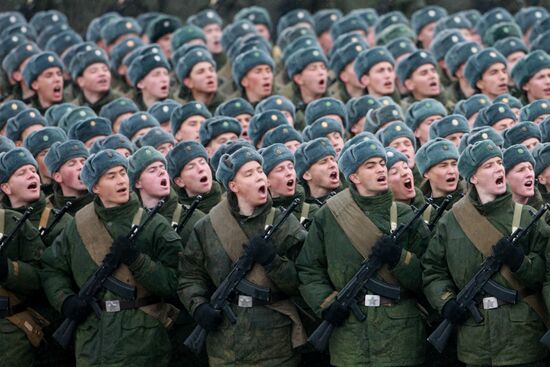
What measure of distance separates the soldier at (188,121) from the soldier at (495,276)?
16.9 feet

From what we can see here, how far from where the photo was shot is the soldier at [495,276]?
15219mm

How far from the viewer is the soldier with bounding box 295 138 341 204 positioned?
1723 centimetres

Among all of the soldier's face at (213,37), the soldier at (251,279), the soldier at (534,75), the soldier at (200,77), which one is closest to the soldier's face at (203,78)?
the soldier at (200,77)

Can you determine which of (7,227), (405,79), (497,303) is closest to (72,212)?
(7,227)

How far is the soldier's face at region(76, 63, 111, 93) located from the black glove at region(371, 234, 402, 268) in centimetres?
786

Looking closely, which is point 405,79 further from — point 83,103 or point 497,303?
point 497,303

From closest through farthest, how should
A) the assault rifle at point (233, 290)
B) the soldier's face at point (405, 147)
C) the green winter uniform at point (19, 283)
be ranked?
the assault rifle at point (233, 290)
the green winter uniform at point (19, 283)
the soldier's face at point (405, 147)

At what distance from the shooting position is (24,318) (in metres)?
16.5

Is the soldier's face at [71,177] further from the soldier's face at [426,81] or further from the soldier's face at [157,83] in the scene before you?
the soldier's face at [426,81]

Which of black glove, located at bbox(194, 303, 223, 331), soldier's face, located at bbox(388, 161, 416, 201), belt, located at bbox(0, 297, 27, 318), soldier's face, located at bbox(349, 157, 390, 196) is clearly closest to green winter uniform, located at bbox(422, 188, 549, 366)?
soldier's face, located at bbox(349, 157, 390, 196)

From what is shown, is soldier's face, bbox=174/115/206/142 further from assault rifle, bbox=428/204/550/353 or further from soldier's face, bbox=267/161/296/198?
assault rifle, bbox=428/204/550/353

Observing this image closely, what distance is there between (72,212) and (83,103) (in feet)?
17.3

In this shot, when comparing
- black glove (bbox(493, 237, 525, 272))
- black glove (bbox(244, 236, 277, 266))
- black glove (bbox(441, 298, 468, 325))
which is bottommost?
black glove (bbox(441, 298, 468, 325))

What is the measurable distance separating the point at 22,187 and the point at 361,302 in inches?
129
